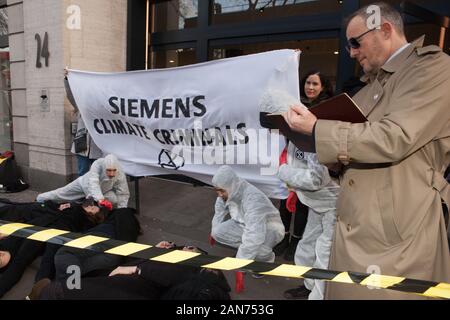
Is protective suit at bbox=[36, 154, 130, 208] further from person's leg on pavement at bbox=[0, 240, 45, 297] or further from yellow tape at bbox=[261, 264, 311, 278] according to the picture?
yellow tape at bbox=[261, 264, 311, 278]

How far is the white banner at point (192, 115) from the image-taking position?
3.42 meters

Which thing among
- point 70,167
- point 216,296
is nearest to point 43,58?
point 70,167

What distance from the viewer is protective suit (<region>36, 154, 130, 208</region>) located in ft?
14.4

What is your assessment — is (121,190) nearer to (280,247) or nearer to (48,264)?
(48,264)

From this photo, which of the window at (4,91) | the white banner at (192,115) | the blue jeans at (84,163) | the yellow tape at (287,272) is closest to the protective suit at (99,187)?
the white banner at (192,115)

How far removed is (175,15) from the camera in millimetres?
6602

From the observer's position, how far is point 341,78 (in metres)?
4.53

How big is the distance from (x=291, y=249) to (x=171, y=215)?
1.89m

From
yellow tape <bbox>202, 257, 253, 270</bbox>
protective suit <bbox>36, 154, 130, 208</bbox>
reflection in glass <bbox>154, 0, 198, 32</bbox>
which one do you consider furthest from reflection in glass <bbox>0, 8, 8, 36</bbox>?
yellow tape <bbox>202, 257, 253, 270</bbox>

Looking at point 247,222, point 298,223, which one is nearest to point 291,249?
point 298,223

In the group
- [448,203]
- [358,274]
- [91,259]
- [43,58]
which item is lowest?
[91,259]

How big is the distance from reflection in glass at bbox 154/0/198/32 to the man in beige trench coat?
5279 mm

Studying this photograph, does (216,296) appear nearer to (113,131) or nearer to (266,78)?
(266,78)

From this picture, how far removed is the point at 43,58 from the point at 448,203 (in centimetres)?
662
